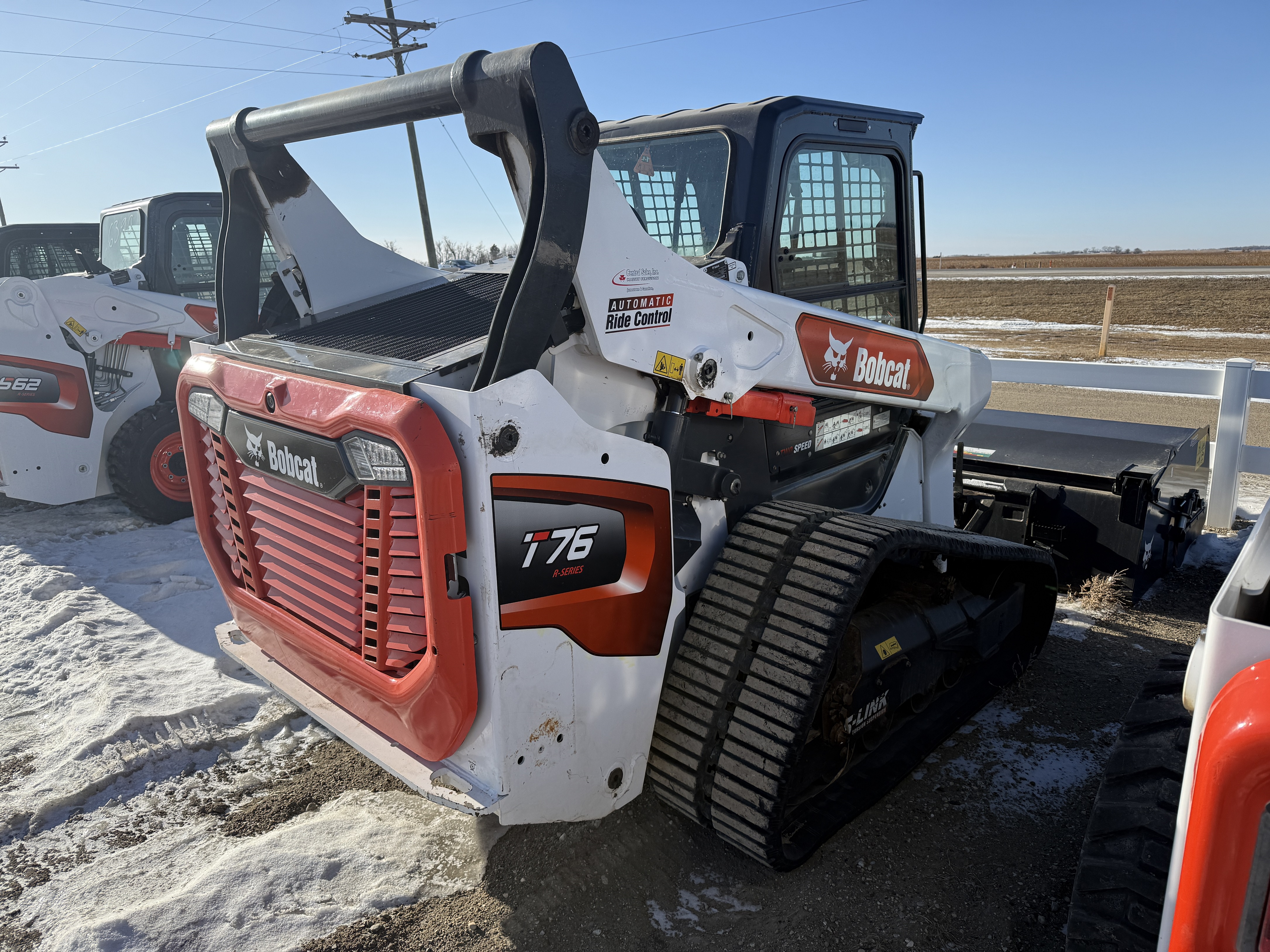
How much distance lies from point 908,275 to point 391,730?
295cm

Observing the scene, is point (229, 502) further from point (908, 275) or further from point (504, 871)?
point (908, 275)

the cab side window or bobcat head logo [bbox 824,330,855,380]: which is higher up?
the cab side window

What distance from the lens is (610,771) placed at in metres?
2.51

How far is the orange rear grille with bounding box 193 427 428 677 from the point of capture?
2146mm

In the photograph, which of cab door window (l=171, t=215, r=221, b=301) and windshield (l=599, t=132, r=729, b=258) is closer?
windshield (l=599, t=132, r=729, b=258)

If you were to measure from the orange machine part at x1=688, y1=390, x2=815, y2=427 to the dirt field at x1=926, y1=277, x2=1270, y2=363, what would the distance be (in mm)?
12648

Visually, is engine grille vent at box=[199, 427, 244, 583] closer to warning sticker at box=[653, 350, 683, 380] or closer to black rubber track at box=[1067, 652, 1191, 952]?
warning sticker at box=[653, 350, 683, 380]

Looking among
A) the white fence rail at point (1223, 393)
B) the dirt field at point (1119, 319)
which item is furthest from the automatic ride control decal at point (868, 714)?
the dirt field at point (1119, 319)

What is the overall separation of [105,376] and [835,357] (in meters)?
5.84

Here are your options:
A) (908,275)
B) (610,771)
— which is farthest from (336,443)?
(908,275)

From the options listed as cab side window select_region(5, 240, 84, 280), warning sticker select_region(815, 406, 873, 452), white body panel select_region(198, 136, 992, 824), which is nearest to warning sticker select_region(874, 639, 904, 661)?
white body panel select_region(198, 136, 992, 824)

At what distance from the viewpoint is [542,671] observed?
225 cm

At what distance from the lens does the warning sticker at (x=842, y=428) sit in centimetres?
336

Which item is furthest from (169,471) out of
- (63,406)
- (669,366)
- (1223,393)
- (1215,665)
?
(1223,393)
